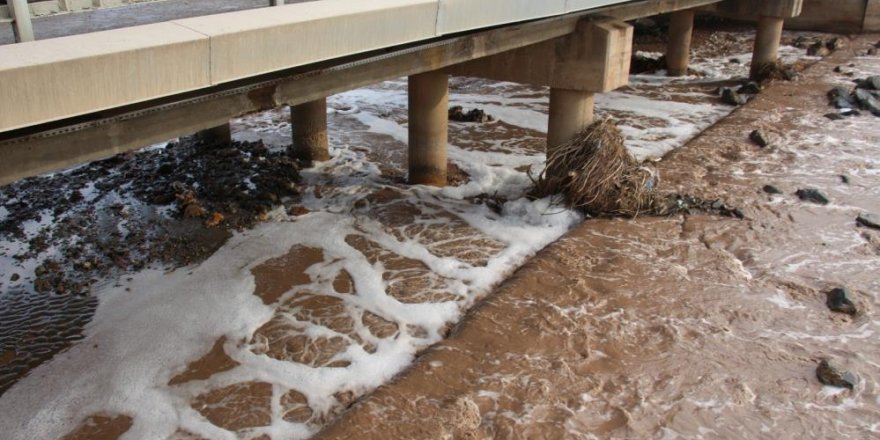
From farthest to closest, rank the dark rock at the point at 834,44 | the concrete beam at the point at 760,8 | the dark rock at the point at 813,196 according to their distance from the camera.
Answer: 1. the dark rock at the point at 834,44
2. the concrete beam at the point at 760,8
3. the dark rock at the point at 813,196

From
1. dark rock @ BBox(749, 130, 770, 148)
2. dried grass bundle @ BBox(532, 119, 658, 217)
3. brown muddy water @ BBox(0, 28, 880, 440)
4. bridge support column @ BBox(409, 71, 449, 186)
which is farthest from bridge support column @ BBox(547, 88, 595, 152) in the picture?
dark rock @ BBox(749, 130, 770, 148)

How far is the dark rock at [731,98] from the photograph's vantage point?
16.5 meters

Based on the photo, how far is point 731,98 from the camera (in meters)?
16.6

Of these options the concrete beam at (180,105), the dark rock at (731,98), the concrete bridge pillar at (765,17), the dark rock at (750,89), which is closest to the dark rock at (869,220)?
the concrete beam at (180,105)

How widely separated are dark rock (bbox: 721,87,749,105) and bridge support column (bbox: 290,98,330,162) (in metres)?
9.35

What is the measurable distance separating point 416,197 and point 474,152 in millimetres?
2561

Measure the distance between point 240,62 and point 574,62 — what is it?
20.1ft

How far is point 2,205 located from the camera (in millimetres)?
10734

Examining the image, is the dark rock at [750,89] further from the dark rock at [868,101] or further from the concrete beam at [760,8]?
the dark rock at [868,101]

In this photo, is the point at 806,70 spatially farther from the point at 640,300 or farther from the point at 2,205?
the point at 2,205

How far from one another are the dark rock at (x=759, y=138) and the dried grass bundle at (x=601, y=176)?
4.16 meters

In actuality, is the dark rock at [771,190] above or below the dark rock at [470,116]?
above

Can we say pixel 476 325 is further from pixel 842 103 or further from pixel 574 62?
pixel 842 103

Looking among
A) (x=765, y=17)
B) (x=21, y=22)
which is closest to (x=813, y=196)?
(x=765, y=17)
